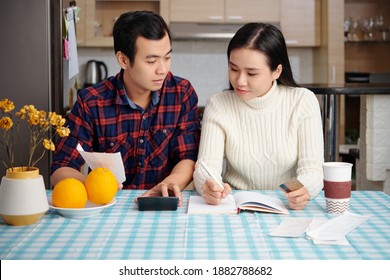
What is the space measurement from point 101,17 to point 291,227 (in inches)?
174

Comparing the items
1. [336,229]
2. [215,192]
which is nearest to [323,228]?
[336,229]

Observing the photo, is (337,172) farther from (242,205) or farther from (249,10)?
(249,10)

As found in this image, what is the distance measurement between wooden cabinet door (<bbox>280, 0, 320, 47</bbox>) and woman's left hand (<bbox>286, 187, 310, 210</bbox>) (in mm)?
4005

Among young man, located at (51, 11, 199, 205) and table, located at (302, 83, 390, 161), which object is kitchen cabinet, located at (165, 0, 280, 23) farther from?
young man, located at (51, 11, 199, 205)

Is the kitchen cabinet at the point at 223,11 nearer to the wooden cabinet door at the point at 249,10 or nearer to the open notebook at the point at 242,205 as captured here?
the wooden cabinet door at the point at 249,10

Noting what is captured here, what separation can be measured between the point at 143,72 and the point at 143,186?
45cm

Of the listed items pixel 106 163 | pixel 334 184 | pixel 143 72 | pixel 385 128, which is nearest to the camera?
pixel 334 184

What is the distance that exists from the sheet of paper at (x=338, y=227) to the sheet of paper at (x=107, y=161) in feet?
2.07

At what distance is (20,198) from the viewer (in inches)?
61.2

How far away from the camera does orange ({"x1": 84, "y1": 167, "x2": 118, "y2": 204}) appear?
1.67m

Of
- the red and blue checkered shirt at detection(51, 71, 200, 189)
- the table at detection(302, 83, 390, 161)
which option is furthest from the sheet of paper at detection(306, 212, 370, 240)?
the table at detection(302, 83, 390, 161)

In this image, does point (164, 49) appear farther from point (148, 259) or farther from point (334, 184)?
point (148, 259)

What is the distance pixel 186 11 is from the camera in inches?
215
